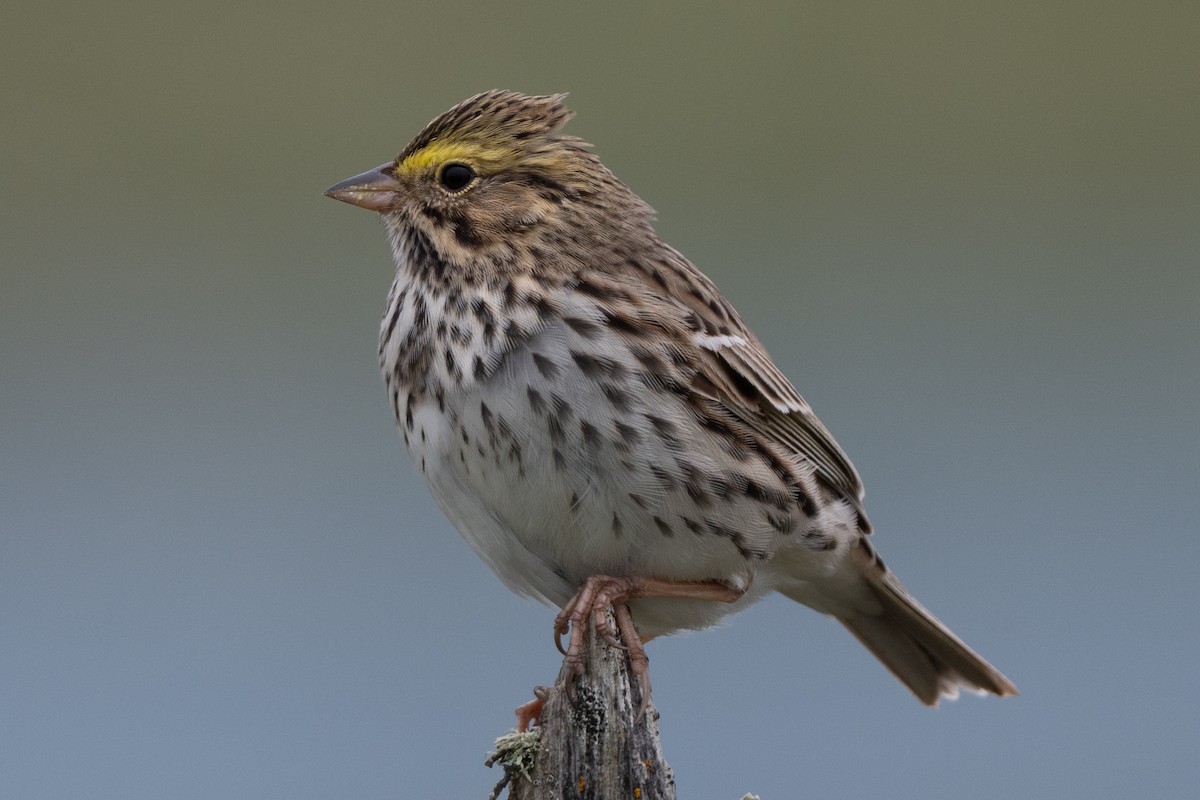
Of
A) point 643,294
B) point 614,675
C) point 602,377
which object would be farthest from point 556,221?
Result: point 614,675

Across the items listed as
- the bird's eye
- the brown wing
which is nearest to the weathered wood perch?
the brown wing

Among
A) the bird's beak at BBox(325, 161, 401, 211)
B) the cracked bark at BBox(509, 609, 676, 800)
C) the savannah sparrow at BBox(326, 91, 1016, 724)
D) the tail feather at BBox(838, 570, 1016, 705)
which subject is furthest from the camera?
the tail feather at BBox(838, 570, 1016, 705)

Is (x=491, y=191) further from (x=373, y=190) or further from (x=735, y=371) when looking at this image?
(x=735, y=371)

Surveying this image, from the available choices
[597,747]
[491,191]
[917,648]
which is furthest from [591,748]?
[917,648]

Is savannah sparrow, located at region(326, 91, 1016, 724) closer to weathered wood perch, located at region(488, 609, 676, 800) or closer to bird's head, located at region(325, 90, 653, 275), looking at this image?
bird's head, located at region(325, 90, 653, 275)

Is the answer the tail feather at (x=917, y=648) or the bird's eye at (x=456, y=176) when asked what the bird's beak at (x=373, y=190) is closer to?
the bird's eye at (x=456, y=176)

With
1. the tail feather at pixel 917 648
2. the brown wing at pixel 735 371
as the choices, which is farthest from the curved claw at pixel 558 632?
the tail feather at pixel 917 648

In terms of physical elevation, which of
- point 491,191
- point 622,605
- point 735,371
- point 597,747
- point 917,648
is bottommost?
point 597,747
